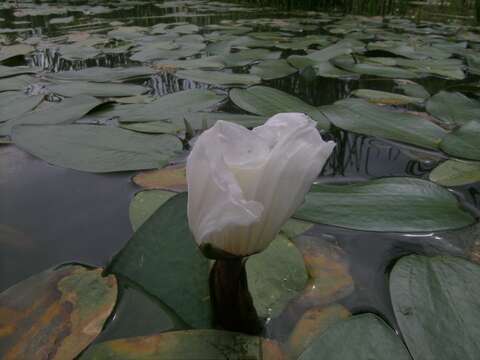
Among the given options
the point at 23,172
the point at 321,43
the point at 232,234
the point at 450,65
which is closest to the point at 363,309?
the point at 232,234

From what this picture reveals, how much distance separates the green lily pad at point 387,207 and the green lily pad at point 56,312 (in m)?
0.32

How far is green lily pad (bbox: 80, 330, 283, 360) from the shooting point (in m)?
0.42

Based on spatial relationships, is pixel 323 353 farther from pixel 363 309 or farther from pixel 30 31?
pixel 30 31

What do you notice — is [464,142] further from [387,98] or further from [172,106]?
[172,106]

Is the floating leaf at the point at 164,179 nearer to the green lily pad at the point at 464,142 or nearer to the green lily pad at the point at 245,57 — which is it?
the green lily pad at the point at 464,142

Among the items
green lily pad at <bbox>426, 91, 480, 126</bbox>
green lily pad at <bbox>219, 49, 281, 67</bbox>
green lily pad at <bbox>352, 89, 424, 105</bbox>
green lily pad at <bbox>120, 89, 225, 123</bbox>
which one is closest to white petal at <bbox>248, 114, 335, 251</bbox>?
green lily pad at <bbox>120, 89, 225, 123</bbox>

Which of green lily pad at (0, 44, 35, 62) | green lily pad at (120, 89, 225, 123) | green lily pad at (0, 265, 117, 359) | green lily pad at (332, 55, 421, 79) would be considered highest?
green lily pad at (0, 44, 35, 62)

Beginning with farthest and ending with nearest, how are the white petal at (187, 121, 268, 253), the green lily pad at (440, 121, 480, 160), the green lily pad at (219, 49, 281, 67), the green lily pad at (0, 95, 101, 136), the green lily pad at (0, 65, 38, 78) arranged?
the green lily pad at (219, 49, 281, 67) < the green lily pad at (0, 65, 38, 78) < the green lily pad at (0, 95, 101, 136) < the green lily pad at (440, 121, 480, 160) < the white petal at (187, 121, 268, 253)

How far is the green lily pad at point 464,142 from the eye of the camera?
86 centimetres

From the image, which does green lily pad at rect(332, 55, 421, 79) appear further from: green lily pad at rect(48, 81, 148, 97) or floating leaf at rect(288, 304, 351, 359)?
floating leaf at rect(288, 304, 351, 359)

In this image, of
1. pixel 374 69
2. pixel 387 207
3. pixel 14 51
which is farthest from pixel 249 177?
pixel 14 51

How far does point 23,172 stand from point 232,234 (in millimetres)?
624

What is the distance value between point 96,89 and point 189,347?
1055 mm

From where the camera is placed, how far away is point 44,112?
1061mm
